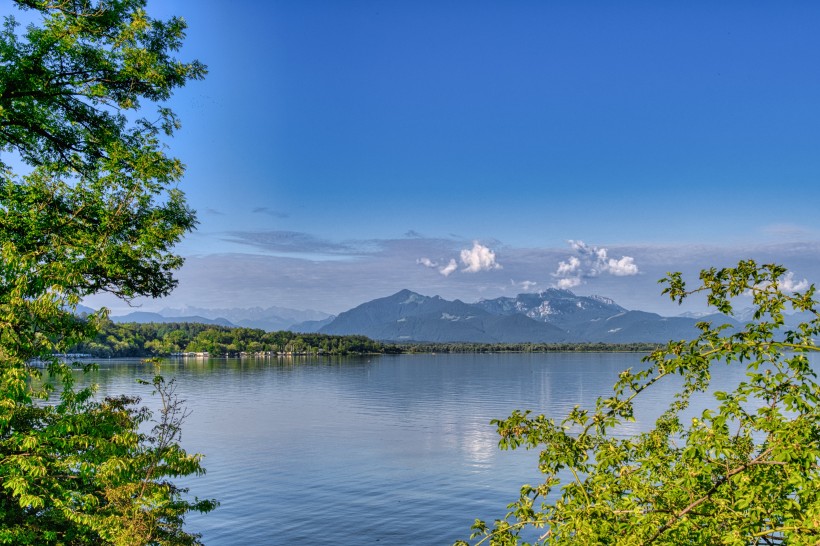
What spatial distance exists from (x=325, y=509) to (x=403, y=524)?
22.5 feet

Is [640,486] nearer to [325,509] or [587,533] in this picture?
[587,533]

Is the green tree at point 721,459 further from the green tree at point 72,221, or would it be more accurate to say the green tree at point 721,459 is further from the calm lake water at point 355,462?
the calm lake water at point 355,462

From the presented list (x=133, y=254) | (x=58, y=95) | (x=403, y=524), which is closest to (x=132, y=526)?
(x=133, y=254)

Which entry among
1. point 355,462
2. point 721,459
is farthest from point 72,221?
point 355,462

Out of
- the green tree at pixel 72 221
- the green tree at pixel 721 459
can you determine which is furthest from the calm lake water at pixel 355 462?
the green tree at pixel 721 459

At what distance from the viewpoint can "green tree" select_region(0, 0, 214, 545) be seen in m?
12.7

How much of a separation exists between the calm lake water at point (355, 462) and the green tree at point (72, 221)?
25.0 m

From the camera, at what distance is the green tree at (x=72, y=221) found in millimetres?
12672

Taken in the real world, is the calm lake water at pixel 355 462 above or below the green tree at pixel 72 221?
below

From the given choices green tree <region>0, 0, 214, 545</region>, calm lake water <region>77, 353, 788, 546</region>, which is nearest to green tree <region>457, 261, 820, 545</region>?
green tree <region>0, 0, 214, 545</region>

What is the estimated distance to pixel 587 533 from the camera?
619cm

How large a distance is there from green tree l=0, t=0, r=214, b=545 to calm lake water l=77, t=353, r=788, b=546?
82.0 feet

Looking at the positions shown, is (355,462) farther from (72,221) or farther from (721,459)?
(721,459)

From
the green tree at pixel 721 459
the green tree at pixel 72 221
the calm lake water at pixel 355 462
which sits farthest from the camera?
the calm lake water at pixel 355 462
